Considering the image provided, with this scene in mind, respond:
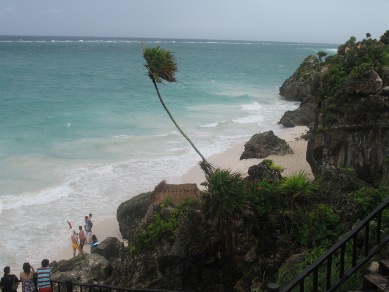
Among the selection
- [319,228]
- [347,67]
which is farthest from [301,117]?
[319,228]

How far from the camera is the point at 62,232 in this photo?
738 inches

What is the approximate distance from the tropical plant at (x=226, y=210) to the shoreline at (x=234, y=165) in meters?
7.48

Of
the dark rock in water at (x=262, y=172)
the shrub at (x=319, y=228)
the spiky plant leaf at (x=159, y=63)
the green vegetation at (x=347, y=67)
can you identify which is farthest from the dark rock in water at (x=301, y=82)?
the shrub at (x=319, y=228)

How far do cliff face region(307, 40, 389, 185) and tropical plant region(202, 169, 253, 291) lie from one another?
21.3ft

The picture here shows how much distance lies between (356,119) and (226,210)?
855 centimetres

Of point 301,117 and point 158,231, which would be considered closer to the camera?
point 158,231

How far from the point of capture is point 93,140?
3344cm

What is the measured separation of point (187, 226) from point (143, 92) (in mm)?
48358

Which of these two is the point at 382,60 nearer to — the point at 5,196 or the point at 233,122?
the point at 5,196

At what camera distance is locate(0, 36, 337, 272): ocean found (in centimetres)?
1998

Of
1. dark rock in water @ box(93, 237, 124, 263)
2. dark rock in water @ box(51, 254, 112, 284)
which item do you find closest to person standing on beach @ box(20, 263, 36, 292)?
dark rock in water @ box(51, 254, 112, 284)

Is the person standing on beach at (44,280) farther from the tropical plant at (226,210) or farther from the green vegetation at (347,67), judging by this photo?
the green vegetation at (347,67)

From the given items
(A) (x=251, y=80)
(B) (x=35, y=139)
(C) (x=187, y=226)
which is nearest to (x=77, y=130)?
(B) (x=35, y=139)

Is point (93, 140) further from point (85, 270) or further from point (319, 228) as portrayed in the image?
point (319, 228)
